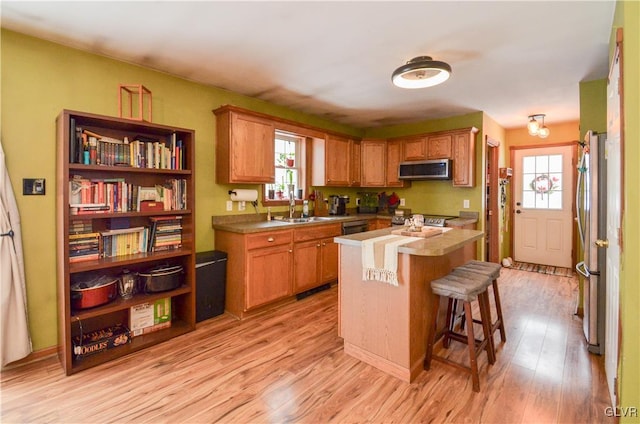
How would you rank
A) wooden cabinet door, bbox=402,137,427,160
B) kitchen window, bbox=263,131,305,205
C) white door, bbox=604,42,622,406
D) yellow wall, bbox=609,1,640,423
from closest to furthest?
1. yellow wall, bbox=609,1,640,423
2. white door, bbox=604,42,622,406
3. kitchen window, bbox=263,131,305,205
4. wooden cabinet door, bbox=402,137,427,160

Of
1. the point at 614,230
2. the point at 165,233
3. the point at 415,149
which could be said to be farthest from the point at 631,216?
the point at 415,149

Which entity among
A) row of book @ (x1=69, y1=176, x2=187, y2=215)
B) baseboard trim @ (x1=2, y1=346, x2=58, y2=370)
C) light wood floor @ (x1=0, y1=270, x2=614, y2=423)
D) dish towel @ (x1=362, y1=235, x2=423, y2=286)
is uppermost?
row of book @ (x1=69, y1=176, x2=187, y2=215)

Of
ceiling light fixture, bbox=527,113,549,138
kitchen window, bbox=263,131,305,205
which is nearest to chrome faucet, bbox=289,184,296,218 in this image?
kitchen window, bbox=263,131,305,205

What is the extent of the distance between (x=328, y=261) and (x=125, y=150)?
8.10 ft

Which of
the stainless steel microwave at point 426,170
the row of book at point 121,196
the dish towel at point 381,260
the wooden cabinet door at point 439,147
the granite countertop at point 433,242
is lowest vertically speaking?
the dish towel at point 381,260

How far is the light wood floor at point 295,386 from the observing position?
1.74 metres

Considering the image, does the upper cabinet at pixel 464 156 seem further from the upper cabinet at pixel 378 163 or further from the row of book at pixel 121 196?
the row of book at pixel 121 196

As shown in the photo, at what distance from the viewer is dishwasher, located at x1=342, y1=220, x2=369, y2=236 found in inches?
162

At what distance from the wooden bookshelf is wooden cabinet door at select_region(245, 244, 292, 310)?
532mm

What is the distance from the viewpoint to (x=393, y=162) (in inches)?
193

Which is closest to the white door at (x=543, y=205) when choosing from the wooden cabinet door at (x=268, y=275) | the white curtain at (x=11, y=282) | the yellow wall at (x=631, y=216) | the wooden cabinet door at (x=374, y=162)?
the wooden cabinet door at (x=374, y=162)

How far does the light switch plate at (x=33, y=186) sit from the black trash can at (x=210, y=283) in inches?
51.0

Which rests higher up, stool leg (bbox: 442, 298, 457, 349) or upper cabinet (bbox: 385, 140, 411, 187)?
upper cabinet (bbox: 385, 140, 411, 187)

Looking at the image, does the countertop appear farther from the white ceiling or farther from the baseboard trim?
the baseboard trim
